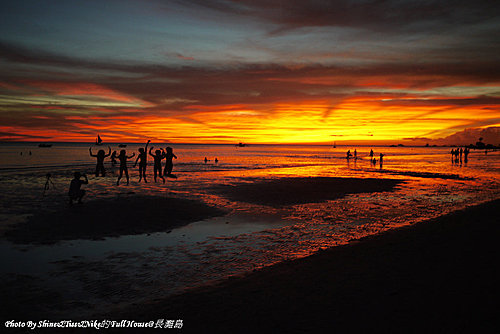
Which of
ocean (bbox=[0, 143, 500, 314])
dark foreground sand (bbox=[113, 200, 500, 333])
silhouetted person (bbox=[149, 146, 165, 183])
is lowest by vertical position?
ocean (bbox=[0, 143, 500, 314])

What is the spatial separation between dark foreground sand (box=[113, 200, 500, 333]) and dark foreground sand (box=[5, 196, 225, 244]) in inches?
279

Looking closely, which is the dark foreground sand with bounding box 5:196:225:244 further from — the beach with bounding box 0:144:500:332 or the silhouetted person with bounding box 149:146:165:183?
the silhouetted person with bounding box 149:146:165:183

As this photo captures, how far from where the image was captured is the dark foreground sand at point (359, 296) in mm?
5332

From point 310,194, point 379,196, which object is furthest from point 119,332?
point 379,196

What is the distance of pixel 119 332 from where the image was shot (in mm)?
5398

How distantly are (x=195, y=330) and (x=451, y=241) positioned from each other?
8.48 meters

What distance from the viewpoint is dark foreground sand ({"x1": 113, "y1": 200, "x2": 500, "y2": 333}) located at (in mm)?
5332

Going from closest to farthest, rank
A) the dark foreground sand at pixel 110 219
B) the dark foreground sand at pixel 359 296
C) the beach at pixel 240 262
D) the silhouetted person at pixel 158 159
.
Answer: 1. the dark foreground sand at pixel 359 296
2. the beach at pixel 240 262
3. the dark foreground sand at pixel 110 219
4. the silhouetted person at pixel 158 159

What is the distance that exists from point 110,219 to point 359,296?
1180 cm

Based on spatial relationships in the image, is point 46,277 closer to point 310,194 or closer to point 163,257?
point 163,257

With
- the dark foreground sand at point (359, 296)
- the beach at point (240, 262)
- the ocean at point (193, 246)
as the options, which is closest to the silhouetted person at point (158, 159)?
the ocean at point (193, 246)

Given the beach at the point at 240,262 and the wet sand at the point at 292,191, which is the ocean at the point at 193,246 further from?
the wet sand at the point at 292,191

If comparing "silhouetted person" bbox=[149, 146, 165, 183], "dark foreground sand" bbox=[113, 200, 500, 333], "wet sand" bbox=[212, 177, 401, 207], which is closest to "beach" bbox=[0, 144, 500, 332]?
"dark foreground sand" bbox=[113, 200, 500, 333]

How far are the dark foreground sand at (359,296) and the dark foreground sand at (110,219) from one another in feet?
23.3
